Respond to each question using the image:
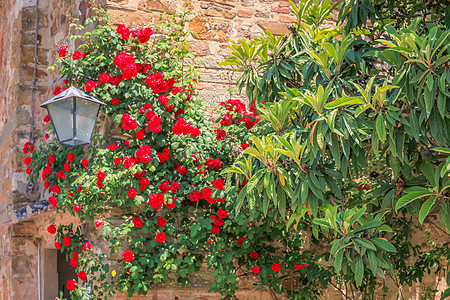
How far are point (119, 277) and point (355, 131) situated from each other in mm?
2255

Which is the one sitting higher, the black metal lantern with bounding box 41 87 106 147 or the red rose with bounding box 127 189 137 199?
the black metal lantern with bounding box 41 87 106 147

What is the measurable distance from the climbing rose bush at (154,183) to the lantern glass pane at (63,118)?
1.52 feet

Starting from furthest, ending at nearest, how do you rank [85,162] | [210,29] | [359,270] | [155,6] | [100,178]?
[210,29], [155,6], [85,162], [100,178], [359,270]

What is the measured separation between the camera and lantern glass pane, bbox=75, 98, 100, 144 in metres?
3.46

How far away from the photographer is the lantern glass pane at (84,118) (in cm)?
346

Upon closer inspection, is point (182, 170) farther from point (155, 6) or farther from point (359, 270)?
point (359, 270)

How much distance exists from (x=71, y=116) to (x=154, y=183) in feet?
2.90

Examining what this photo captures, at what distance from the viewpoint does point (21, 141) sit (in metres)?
5.97

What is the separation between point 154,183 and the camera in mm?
4062

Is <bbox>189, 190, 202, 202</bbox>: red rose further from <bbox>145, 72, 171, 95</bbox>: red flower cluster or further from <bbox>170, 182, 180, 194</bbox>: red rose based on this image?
<bbox>145, 72, 171, 95</bbox>: red flower cluster

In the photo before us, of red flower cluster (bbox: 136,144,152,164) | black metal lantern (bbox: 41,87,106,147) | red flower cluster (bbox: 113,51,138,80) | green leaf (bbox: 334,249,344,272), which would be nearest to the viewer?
green leaf (bbox: 334,249,344,272)


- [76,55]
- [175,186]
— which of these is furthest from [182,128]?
[76,55]

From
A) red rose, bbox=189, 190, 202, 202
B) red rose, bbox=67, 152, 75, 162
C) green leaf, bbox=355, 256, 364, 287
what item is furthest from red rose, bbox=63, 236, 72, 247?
green leaf, bbox=355, 256, 364, 287

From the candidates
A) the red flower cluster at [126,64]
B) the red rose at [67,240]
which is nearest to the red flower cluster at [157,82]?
the red flower cluster at [126,64]
